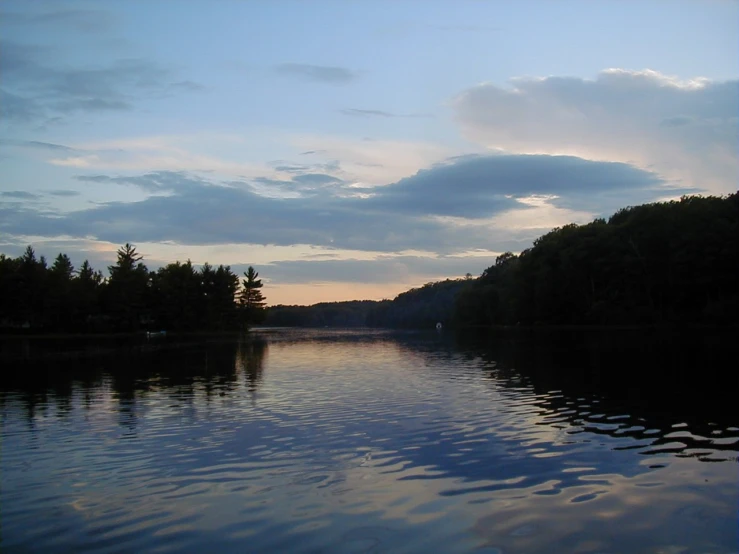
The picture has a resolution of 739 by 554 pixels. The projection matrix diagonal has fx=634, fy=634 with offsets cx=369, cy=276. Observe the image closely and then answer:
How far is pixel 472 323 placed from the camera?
15088 centimetres

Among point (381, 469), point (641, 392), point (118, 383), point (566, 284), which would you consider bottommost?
point (641, 392)

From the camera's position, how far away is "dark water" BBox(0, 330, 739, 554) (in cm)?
930

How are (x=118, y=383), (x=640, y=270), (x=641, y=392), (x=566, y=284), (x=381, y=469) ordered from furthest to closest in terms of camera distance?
(x=566, y=284)
(x=640, y=270)
(x=118, y=383)
(x=641, y=392)
(x=381, y=469)

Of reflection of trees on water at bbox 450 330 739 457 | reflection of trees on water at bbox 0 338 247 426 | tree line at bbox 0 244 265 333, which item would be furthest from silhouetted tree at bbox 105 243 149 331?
reflection of trees on water at bbox 450 330 739 457

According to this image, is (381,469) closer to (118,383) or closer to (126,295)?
(118,383)

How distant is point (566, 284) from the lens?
103 meters

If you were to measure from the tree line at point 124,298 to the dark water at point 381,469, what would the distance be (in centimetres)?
7141

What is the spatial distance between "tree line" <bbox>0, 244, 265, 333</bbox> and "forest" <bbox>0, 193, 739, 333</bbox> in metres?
0.19

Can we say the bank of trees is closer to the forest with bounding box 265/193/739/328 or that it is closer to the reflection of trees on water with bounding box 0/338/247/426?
the forest with bounding box 265/193/739/328

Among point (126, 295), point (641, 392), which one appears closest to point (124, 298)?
point (126, 295)

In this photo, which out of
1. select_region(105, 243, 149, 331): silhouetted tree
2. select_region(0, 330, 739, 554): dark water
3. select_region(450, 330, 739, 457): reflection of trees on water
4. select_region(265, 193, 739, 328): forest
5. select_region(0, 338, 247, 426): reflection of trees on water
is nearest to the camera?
select_region(0, 330, 739, 554): dark water

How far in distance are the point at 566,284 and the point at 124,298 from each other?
71.9 m

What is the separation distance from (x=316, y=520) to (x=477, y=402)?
1273 cm

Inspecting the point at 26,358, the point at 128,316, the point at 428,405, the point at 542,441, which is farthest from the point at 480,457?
the point at 128,316
